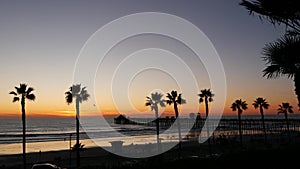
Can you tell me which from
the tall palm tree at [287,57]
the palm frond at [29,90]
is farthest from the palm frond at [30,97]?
the tall palm tree at [287,57]

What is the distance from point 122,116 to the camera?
180250 mm

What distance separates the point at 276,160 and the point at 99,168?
7331 millimetres

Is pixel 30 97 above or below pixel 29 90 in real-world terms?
below

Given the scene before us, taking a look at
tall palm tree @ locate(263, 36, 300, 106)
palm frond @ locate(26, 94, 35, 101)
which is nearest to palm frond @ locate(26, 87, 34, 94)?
palm frond @ locate(26, 94, 35, 101)

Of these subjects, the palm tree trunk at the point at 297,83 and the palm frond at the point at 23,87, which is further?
the palm frond at the point at 23,87

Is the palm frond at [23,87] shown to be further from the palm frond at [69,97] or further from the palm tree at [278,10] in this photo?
the palm tree at [278,10]

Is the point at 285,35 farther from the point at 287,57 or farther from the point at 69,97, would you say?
the point at 69,97

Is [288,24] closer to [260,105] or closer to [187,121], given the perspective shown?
[260,105]

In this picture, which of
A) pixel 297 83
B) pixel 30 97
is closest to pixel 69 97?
pixel 30 97

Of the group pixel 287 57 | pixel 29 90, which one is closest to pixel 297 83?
pixel 287 57

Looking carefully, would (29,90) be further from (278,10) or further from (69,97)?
(278,10)

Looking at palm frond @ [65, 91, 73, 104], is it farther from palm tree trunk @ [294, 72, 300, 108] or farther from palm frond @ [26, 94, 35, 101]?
palm tree trunk @ [294, 72, 300, 108]

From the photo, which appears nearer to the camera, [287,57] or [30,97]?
[287,57]

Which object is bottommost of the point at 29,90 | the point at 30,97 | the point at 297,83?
the point at 297,83
